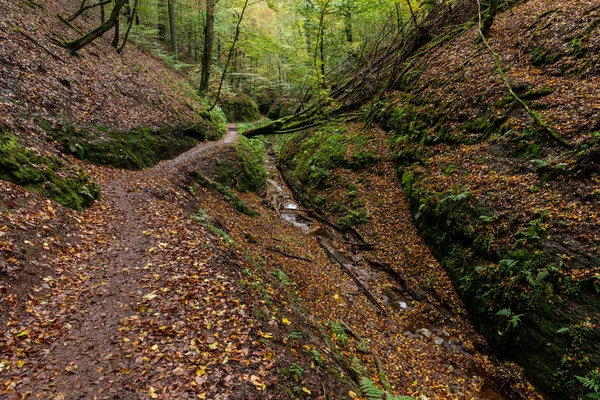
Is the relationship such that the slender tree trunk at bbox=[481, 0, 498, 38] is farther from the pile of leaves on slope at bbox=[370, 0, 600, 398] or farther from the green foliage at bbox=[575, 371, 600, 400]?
the green foliage at bbox=[575, 371, 600, 400]

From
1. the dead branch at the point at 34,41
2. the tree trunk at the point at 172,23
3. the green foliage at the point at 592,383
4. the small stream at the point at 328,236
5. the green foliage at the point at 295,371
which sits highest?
the tree trunk at the point at 172,23

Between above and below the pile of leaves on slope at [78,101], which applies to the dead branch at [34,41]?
above

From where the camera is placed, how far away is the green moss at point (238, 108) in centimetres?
2969

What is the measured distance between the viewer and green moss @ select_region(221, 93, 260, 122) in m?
29.7

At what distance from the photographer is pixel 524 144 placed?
27.9ft

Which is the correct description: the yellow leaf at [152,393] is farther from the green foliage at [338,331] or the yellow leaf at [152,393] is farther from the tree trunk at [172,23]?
the tree trunk at [172,23]

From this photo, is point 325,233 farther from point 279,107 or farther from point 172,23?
point 279,107

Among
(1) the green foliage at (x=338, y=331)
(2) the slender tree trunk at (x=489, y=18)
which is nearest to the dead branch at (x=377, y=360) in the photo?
(1) the green foliage at (x=338, y=331)

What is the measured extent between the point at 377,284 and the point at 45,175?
9486mm

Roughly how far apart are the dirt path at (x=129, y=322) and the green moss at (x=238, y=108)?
24207 millimetres

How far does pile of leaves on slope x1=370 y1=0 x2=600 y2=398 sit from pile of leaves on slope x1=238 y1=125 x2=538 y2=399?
0.59 meters

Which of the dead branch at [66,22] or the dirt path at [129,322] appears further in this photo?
the dead branch at [66,22]

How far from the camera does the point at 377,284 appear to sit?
9.59m

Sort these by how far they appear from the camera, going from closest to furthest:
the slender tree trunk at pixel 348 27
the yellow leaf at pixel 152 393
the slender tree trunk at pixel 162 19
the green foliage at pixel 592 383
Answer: the yellow leaf at pixel 152 393, the green foliage at pixel 592 383, the slender tree trunk at pixel 348 27, the slender tree trunk at pixel 162 19
